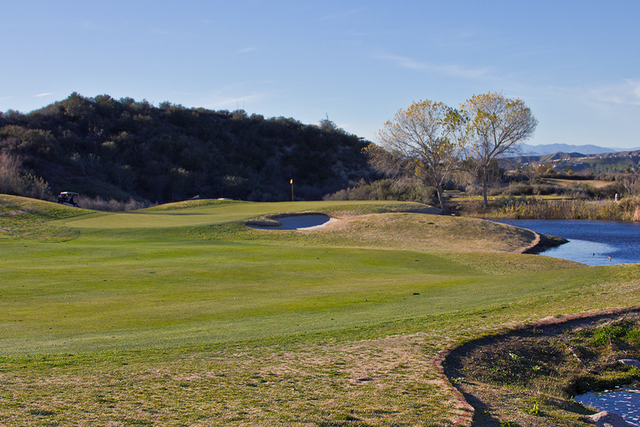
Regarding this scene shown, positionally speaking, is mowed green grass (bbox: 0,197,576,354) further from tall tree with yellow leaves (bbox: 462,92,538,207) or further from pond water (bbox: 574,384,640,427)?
tall tree with yellow leaves (bbox: 462,92,538,207)

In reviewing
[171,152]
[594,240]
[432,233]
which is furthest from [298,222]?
[171,152]

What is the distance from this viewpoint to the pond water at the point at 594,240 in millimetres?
21031

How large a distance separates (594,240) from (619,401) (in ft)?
77.6

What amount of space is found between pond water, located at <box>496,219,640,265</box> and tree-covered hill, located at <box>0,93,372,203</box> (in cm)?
3126

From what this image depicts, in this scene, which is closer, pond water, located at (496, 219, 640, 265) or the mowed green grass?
the mowed green grass

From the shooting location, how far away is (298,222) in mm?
28172

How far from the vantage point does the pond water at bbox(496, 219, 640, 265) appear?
21.0 metres

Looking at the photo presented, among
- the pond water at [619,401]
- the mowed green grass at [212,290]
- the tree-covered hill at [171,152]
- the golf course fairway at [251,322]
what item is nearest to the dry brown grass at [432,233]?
the golf course fairway at [251,322]

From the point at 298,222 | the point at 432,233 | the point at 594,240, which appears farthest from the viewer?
the point at 298,222

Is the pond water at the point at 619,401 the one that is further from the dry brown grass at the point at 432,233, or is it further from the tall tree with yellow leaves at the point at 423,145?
the tall tree with yellow leaves at the point at 423,145

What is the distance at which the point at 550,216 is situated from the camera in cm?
4075

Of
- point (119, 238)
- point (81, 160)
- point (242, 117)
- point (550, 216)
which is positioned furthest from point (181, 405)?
point (242, 117)

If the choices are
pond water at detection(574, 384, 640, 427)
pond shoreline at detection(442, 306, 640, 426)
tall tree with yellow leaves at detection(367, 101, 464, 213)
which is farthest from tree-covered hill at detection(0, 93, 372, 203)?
pond water at detection(574, 384, 640, 427)

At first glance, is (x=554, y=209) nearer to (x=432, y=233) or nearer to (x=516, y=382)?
(x=432, y=233)
